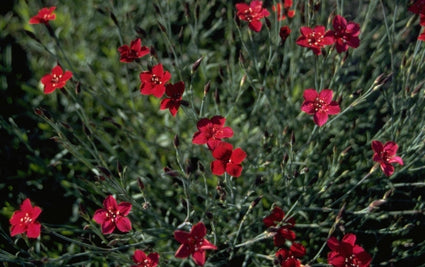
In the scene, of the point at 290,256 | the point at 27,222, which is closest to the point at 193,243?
the point at 290,256

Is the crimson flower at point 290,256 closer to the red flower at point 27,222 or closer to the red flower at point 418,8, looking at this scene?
the red flower at point 27,222

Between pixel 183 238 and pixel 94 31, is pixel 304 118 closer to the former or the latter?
pixel 183 238

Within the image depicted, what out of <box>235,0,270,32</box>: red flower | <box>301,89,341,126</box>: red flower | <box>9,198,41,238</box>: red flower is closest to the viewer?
<box>9,198,41,238</box>: red flower

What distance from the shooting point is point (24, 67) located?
386 cm

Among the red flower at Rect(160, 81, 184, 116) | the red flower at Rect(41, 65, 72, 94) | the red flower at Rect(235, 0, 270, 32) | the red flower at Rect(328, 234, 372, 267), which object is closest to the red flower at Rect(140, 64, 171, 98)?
the red flower at Rect(160, 81, 184, 116)

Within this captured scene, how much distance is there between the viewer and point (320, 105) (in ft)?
6.81

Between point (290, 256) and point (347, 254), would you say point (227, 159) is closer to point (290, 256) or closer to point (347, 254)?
point (290, 256)

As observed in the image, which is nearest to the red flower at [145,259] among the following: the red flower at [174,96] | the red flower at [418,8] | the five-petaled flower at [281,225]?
the five-petaled flower at [281,225]

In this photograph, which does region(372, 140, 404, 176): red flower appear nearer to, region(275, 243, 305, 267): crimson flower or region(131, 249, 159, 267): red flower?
region(275, 243, 305, 267): crimson flower

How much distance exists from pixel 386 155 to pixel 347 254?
545mm

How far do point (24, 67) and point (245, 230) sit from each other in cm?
274

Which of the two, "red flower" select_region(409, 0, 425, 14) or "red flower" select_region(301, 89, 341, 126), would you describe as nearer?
"red flower" select_region(301, 89, 341, 126)

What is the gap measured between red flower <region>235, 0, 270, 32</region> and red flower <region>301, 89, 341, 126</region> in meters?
0.51

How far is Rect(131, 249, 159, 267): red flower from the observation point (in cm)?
192
